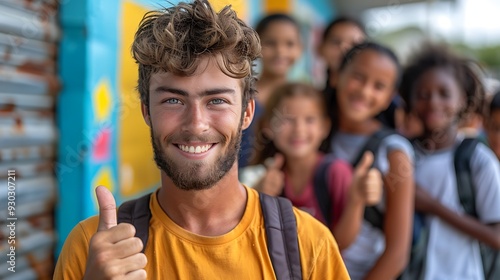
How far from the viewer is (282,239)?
1.59 m

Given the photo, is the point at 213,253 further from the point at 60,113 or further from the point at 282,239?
the point at 60,113

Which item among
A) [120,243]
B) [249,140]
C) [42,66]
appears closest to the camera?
[120,243]

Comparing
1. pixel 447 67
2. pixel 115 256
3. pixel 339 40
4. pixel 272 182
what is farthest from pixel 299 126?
pixel 115 256

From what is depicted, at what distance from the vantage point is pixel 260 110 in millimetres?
3291

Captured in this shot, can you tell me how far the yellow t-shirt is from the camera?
153cm

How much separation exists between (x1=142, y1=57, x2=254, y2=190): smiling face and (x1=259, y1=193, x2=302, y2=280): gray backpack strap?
7.8 inches

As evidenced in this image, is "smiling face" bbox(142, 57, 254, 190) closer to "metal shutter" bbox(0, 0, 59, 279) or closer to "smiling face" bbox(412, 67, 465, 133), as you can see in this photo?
"metal shutter" bbox(0, 0, 59, 279)

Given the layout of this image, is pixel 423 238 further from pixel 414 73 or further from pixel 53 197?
pixel 53 197

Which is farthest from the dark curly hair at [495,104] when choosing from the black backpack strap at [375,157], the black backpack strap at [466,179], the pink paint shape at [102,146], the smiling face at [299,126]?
the pink paint shape at [102,146]

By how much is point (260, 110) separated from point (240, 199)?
1635 mm

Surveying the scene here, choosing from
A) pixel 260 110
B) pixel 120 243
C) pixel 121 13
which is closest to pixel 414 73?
pixel 260 110

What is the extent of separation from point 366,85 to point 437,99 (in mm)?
515

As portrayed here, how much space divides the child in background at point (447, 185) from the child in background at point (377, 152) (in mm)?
278

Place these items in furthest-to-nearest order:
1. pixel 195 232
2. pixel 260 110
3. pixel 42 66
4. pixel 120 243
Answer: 1. pixel 260 110
2. pixel 42 66
3. pixel 195 232
4. pixel 120 243
